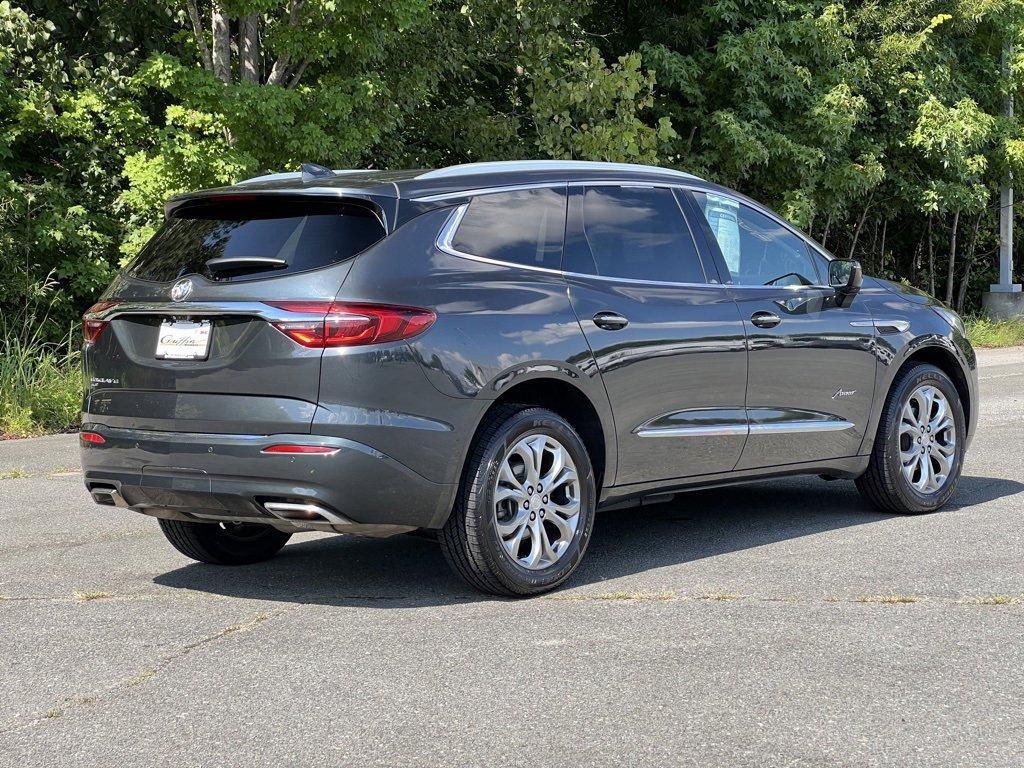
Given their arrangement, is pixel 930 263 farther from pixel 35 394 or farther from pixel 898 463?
pixel 898 463

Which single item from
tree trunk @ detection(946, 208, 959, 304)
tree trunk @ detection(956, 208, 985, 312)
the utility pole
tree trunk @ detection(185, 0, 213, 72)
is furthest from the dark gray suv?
tree trunk @ detection(956, 208, 985, 312)

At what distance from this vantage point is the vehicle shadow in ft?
21.1

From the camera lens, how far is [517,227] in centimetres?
632

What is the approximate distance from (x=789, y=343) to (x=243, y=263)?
283 centimetres

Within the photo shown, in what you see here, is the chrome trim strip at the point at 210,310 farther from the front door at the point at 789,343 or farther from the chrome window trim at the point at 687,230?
the front door at the point at 789,343

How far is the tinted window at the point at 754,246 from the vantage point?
286 inches

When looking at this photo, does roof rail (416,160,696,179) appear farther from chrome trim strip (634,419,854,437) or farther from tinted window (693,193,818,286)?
chrome trim strip (634,419,854,437)

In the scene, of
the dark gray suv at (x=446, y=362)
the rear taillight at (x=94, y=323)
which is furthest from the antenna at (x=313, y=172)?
the rear taillight at (x=94, y=323)

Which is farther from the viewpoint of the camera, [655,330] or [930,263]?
[930,263]

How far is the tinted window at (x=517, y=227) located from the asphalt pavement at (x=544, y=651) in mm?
1418

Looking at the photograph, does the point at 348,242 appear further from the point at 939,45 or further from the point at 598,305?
the point at 939,45

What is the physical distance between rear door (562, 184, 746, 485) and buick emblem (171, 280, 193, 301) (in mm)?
1573

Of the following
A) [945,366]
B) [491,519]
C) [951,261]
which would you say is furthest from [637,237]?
[951,261]

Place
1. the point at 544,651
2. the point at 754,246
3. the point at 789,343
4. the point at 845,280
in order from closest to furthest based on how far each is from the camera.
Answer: the point at 544,651
the point at 789,343
the point at 754,246
the point at 845,280
